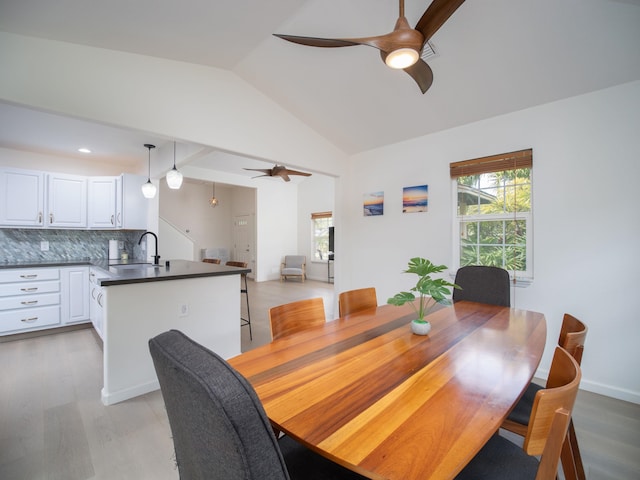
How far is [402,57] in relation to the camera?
1604 mm

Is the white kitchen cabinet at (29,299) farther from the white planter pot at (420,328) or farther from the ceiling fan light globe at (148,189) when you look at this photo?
the white planter pot at (420,328)

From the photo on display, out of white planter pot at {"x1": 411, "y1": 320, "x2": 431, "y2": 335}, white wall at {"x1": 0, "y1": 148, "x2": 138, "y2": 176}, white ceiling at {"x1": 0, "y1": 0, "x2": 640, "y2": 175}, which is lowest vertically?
white planter pot at {"x1": 411, "y1": 320, "x2": 431, "y2": 335}

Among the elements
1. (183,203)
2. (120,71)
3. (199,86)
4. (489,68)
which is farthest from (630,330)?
(183,203)

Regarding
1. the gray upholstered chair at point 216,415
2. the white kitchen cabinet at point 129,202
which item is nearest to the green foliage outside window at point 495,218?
the gray upholstered chair at point 216,415

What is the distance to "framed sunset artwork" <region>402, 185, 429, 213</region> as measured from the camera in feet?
11.3

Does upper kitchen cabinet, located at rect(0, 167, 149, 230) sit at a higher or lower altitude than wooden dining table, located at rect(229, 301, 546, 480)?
higher

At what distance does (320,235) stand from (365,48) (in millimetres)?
6090

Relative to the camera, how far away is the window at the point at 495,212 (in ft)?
9.12

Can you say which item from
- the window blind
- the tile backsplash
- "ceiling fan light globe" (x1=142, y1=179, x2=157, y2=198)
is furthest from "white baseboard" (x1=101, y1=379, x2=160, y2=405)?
the window blind

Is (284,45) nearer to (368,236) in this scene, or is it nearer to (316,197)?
(368,236)

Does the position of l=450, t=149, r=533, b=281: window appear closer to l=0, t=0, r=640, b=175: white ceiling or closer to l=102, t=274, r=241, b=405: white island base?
l=0, t=0, r=640, b=175: white ceiling

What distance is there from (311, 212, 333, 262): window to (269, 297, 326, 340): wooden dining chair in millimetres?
6292

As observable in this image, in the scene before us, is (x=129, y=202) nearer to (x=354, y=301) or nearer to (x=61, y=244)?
(x=61, y=244)

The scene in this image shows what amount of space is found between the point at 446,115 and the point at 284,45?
1833 mm
